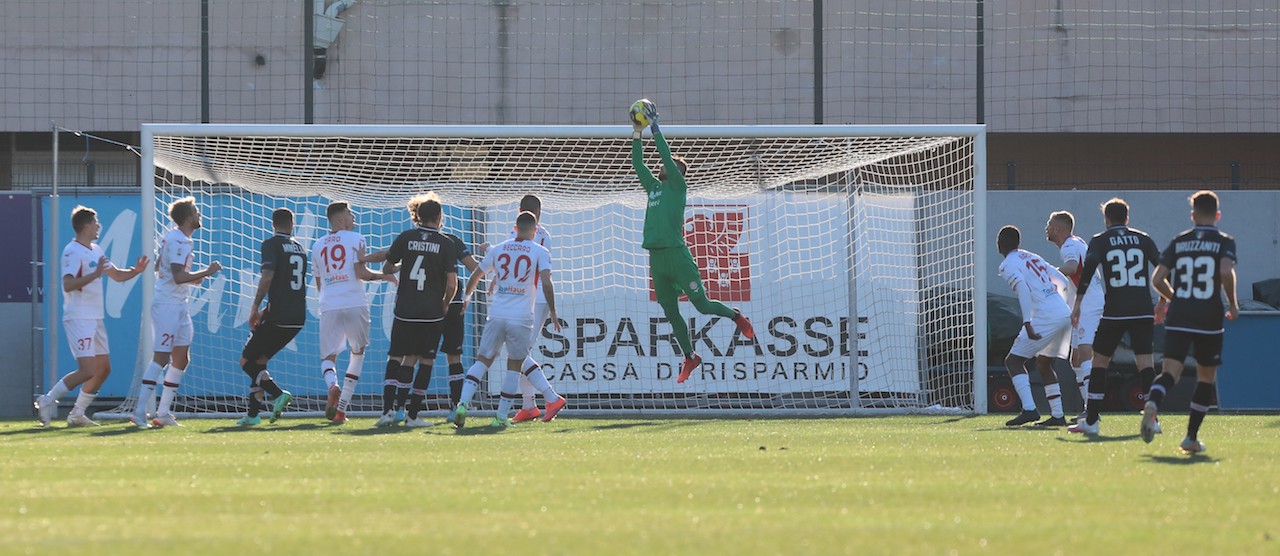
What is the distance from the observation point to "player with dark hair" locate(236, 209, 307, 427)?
1250cm

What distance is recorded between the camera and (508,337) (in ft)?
39.1

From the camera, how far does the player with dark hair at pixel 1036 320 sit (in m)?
12.1

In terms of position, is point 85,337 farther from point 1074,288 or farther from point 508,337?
point 1074,288

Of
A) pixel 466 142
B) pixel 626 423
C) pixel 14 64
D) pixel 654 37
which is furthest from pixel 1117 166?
pixel 14 64

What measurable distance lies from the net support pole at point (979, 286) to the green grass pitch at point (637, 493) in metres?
3.11

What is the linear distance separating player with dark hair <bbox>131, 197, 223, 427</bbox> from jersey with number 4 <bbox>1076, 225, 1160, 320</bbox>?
6.97m

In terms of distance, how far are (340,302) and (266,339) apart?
0.71 m

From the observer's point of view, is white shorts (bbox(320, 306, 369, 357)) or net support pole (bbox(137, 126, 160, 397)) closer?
white shorts (bbox(320, 306, 369, 357))

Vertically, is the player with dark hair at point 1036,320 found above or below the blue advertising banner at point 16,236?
below

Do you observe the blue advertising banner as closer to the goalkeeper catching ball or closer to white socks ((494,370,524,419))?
white socks ((494,370,524,419))

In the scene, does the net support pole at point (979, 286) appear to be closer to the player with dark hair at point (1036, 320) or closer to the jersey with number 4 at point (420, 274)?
the player with dark hair at point (1036, 320)

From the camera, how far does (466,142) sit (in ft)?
53.0

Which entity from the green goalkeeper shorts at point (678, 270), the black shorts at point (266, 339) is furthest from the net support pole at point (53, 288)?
the green goalkeeper shorts at point (678, 270)

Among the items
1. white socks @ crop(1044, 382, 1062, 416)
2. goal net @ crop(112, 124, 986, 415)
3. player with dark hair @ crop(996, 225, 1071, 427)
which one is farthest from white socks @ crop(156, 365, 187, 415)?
white socks @ crop(1044, 382, 1062, 416)
